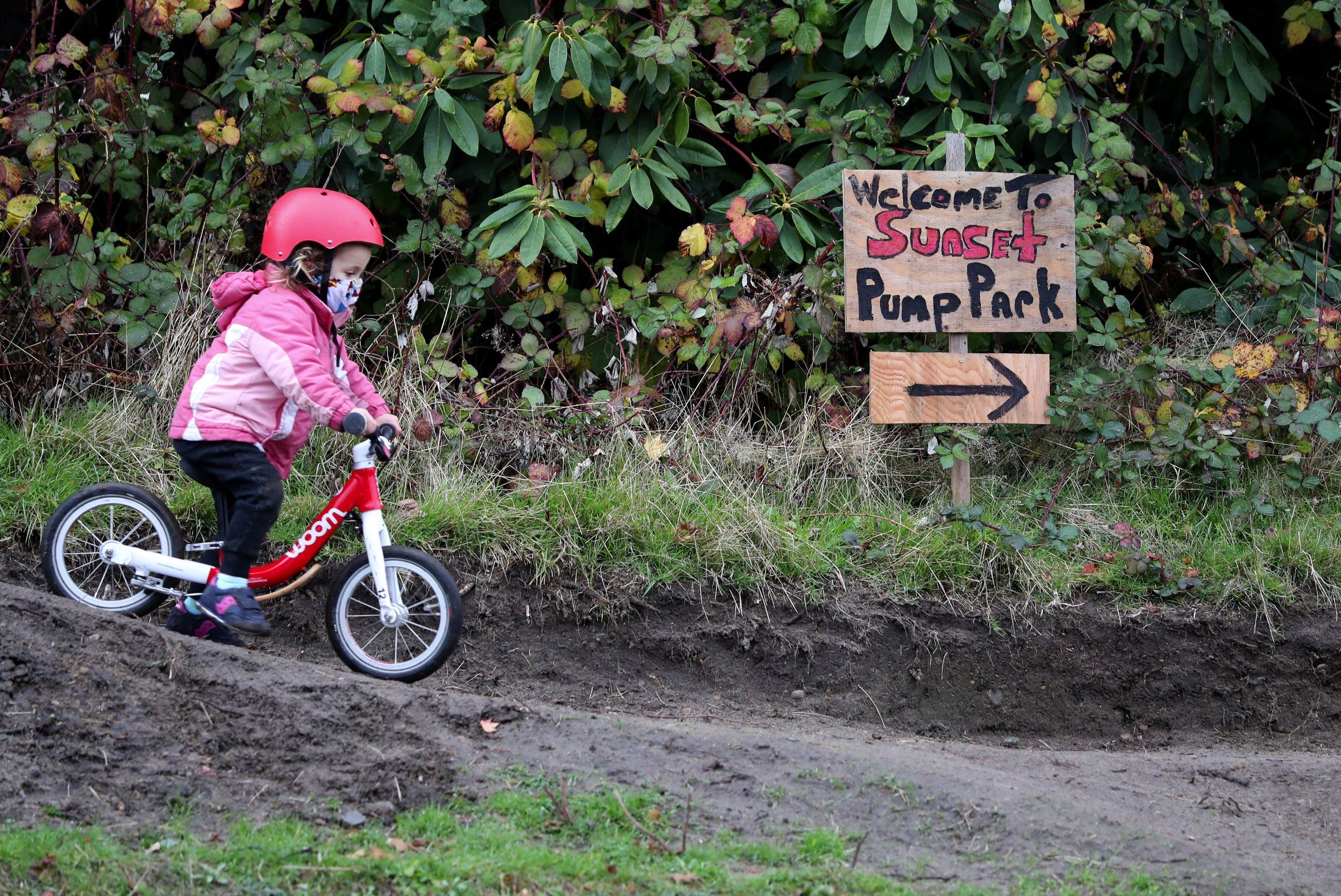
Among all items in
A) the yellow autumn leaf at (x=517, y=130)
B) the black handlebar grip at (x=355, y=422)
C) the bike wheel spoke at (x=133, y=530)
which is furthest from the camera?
the yellow autumn leaf at (x=517, y=130)

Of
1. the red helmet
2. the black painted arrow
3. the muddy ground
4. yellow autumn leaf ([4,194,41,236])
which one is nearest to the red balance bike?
the muddy ground

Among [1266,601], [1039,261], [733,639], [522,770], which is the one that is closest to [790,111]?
[1039,261]

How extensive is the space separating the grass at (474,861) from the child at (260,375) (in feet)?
3.53

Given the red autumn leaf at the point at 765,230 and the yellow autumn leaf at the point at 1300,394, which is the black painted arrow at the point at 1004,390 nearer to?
the red autumn leaf at the point at 765,230

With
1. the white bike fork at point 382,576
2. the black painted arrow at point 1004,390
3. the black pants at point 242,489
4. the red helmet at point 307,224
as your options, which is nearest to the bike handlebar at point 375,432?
the white bike fork at point 382,576

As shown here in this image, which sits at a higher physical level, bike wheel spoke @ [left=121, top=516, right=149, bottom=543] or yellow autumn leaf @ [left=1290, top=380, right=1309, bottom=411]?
yellow autumn leaf @ [left=1290, top=380, right=1309, bottom=411]

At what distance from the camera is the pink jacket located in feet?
11.4

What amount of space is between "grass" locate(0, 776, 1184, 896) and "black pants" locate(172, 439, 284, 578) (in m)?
1.07

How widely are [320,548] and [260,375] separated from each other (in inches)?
24.4

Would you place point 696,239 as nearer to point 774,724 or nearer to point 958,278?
point 958,278

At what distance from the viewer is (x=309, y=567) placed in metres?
4.10

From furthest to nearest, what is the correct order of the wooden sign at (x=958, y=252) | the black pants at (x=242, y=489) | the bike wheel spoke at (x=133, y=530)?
the wooden sign at (x=958, y=252)
the bike wheel spoke at (x=133, y=530)
the black pants at (x=242, y=489)

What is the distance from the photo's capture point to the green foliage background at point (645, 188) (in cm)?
492

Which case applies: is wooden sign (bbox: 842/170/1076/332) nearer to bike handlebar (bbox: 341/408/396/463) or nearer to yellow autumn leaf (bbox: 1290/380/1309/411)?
yellow autumn leaf (bbox: 1290/380/1309/411)
